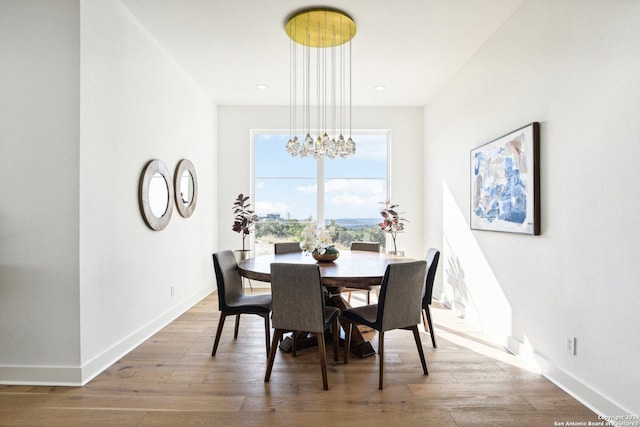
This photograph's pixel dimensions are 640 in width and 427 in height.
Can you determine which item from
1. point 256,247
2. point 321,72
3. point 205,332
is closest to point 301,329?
point 205,332

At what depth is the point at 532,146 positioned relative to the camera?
2.63m

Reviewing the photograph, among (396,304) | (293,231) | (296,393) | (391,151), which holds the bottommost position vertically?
(296,393)

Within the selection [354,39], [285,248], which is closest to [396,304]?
[285,248]

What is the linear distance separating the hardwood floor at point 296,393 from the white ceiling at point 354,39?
2.78 m

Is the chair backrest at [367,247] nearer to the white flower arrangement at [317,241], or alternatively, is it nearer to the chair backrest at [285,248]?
the chair backrest at [285,248]

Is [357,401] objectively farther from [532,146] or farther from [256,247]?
[256,247]

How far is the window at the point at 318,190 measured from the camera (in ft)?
18.4

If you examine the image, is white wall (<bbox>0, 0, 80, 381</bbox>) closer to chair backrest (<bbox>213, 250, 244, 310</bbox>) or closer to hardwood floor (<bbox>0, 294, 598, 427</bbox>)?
hardwood floor (<bbox>0, 294, 598, 427</bbox>)

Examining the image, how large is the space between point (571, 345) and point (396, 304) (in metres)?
1.13

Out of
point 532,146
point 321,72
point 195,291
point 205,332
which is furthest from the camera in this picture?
point 195,291

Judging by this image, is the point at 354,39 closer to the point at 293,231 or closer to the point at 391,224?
the point at 391,224

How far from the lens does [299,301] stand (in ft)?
7.62

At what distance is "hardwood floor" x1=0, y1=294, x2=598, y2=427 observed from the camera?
201 centimetres

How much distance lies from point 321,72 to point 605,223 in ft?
10.3
